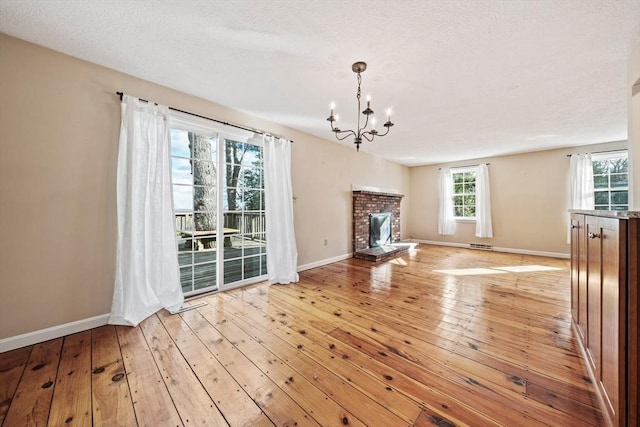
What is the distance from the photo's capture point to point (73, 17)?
1611 mm

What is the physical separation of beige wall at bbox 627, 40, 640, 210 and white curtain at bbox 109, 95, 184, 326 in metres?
4.23

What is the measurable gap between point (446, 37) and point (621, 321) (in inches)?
78.2

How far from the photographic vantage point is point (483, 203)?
18.8 ft

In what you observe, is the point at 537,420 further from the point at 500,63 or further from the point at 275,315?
the point at 500,63

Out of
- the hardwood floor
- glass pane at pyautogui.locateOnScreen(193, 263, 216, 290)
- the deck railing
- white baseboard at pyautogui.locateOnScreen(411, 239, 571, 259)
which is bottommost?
the hardwood floor

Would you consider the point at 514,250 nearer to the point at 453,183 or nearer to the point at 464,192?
the point at 464,192

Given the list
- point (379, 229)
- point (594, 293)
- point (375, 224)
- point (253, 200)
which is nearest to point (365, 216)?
point (375, 224)

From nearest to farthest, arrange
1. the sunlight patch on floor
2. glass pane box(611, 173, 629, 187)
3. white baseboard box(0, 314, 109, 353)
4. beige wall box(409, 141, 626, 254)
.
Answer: white baseboard box(0, 314, 109, 353), the sunlight patch on floor, glass pane box(611, 173, 629, 187), beige wall box(409, 141, 626, 254)

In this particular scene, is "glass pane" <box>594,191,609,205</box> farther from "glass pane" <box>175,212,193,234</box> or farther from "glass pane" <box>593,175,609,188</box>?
"glass pane" <box>175,212,193,234</box>

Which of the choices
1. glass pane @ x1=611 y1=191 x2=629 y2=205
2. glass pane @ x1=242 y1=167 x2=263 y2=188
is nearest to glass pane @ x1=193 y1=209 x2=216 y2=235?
glass pane @ x1=242 y1=167 x2=263 y2=188

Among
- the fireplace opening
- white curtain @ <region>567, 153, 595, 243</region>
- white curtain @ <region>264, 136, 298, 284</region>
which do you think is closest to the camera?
white curtain @ <region>264, 136, 298, 284</region>

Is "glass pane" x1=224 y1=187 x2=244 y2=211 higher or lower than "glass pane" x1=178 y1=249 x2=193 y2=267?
above

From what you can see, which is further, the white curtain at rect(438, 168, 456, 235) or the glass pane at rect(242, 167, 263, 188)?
the white curtain at rect(438, 168, 456, 235)

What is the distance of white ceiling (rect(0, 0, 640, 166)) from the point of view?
1.53m
